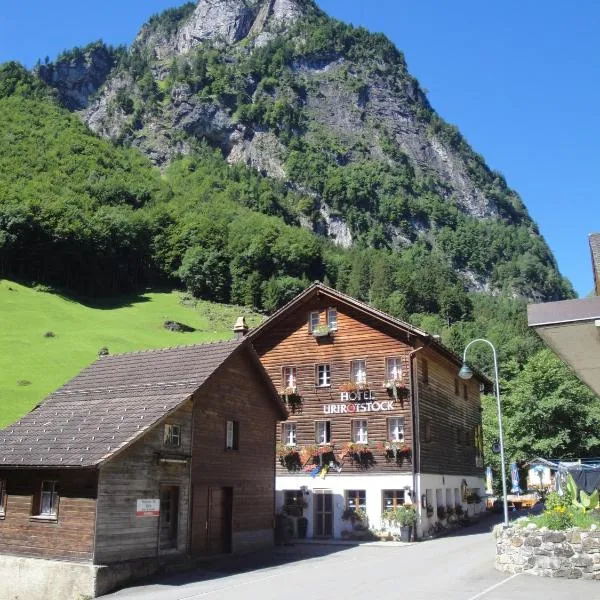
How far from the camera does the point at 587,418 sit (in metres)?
47.2

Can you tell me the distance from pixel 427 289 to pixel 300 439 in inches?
4111

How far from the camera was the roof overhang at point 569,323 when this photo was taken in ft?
25.4

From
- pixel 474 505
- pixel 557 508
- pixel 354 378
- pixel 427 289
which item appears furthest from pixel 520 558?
pixel 427 289

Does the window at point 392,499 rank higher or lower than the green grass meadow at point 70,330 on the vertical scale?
lower

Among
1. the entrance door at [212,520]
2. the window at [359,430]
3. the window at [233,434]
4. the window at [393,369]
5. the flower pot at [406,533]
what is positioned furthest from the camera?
the window at [359,430]

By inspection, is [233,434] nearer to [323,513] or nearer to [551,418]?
[323,513]

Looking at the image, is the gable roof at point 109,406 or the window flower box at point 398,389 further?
the window flower box at point 398,389

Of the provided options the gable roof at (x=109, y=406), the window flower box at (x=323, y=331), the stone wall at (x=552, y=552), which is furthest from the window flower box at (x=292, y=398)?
the stone wall at (x=552, y=552)

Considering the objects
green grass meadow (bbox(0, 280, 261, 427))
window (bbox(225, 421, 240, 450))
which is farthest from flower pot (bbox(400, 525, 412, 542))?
green grass meadow (bbox(0, 280, 261, 427))

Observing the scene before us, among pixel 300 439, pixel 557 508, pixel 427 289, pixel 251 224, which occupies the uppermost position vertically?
pixel 251 224

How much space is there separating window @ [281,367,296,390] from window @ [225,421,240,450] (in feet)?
30.3

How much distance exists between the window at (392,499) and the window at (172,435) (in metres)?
12.5

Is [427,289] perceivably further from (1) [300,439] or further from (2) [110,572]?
(2) [110,572]

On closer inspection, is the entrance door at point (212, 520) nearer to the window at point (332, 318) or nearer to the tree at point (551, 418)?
the window at point (332, 318)
